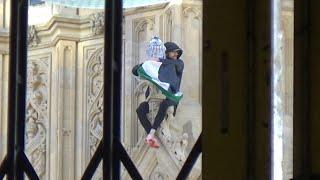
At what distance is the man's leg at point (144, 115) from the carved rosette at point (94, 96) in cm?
39

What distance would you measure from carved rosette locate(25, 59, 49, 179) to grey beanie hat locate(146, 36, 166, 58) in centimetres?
103

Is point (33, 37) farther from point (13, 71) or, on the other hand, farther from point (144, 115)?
point (13, 71)

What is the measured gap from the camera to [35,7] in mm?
5828

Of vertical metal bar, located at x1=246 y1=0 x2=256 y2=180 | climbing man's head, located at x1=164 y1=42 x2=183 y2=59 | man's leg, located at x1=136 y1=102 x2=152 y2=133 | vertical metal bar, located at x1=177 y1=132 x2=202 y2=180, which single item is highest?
climbing man's head, located at x1=164 y1=42 x2=183 y2=59

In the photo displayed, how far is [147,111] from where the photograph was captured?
519cm

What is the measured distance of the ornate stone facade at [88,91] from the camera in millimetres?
4988

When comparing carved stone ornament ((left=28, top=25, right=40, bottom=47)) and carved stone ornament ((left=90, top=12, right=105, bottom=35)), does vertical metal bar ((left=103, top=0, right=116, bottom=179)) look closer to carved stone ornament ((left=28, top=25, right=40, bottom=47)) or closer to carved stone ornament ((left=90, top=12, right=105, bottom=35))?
carved stone ornament ((left=90, top=12, right=105, bottom=35))

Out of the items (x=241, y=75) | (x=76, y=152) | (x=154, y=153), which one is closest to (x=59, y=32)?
(x=76, y=152)

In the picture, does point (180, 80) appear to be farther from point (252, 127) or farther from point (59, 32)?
point (252, 127)

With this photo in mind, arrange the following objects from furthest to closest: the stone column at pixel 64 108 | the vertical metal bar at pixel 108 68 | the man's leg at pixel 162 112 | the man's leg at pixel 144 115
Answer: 1. the stone column at pixel 64 108
2. the man's leg at pixel 144 115
3. the man's leg at pixel 162 112
4. the vertical metal bar at pixel 108 68

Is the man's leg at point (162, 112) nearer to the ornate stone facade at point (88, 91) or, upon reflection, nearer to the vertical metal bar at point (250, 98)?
the ornate stone facade at point (88, 91)

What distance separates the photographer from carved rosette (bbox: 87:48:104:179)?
18.1ft

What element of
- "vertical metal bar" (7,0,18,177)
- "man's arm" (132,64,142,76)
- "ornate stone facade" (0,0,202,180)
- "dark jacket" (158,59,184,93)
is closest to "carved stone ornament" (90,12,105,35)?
"ornate stone facade" (0,0,202,180)

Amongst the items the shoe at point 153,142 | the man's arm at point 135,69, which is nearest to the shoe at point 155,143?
the shoe at point 153,142
